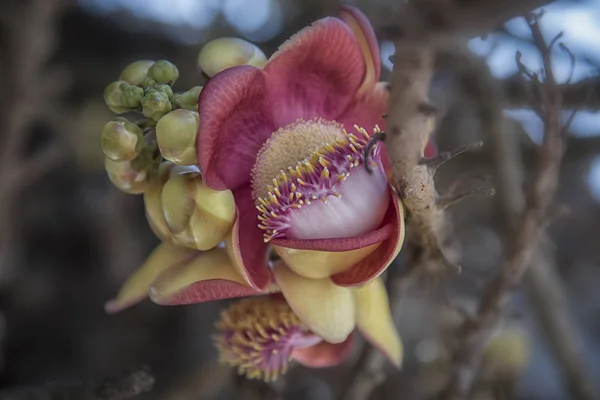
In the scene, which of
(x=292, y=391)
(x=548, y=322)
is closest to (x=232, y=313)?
(x=548, y=322)

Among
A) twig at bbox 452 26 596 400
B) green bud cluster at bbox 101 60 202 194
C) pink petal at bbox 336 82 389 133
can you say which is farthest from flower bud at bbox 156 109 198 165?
twig at bbox 452 26 596 400

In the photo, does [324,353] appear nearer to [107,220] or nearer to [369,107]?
[369,107]

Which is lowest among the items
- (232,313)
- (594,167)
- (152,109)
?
(594,167)

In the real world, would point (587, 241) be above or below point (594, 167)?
below

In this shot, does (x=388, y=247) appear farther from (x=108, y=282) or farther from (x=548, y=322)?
(x=108, y=282)

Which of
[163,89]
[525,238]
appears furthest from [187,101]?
[525,238]

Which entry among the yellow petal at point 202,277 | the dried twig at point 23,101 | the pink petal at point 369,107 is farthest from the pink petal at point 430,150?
the dried twig at point 23,101
